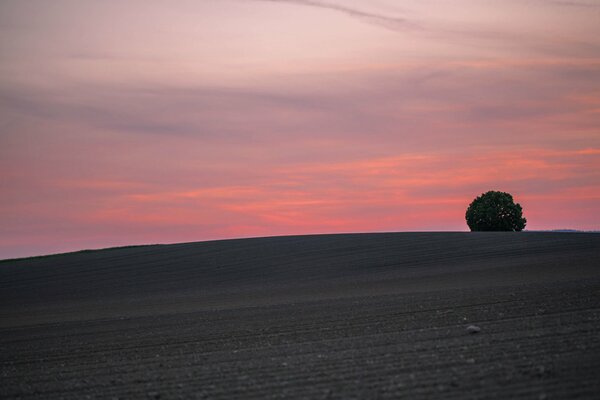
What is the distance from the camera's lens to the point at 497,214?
65.3 m


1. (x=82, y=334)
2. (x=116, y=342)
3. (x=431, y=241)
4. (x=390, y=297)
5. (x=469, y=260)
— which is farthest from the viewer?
(x=431, y=241)

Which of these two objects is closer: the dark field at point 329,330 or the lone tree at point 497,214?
the dark field at point 329,330

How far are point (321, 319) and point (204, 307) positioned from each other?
8.79 metres

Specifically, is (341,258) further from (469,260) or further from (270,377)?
(270,377)

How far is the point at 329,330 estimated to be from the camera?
15.2 meters

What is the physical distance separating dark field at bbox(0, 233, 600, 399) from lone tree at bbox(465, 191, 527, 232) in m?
25.3

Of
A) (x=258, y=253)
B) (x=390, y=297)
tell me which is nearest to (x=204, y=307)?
Result: (x=390, y=297)

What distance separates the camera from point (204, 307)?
81.6 ft

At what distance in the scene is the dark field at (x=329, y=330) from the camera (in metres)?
9.68

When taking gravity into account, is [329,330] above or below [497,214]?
below

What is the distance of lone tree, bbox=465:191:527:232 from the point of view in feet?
214

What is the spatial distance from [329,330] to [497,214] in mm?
54090

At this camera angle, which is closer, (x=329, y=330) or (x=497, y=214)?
(x=329, y=330)

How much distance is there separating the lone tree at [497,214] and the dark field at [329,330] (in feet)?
83.1
